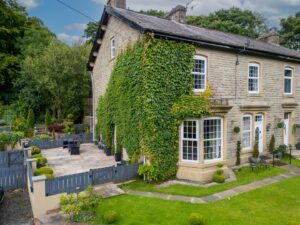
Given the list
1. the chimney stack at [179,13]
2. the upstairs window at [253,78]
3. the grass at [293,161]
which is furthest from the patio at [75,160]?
the grass at [293,161]

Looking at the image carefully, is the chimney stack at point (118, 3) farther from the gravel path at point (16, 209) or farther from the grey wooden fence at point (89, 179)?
the gravel path at point (16, 209)

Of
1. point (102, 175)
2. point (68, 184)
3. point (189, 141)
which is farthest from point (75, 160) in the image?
point (189, 141)

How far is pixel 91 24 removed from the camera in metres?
50.9

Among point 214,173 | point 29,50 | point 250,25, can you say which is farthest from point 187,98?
point 250,25

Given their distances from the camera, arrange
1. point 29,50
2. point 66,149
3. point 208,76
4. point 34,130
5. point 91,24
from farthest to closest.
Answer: point 91,24 → point 29,50 → point 34,130 → point 66,149 → point 208,76

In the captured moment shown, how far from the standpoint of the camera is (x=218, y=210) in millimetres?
8805

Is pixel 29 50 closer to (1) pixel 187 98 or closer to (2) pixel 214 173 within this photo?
(1) pixel 187 98

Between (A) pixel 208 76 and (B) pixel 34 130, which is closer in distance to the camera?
(A) pixel 208 76

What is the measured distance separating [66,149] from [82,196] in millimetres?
12041

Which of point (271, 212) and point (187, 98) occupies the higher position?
point (187, 98)

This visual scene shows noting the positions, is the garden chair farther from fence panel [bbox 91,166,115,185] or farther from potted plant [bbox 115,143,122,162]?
fence panel [bbox 91,166,115,185]

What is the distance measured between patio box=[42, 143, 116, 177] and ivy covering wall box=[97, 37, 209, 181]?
116 inches

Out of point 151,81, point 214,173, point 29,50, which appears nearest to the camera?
point 151,81

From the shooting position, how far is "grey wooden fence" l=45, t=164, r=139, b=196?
31.4 feet
